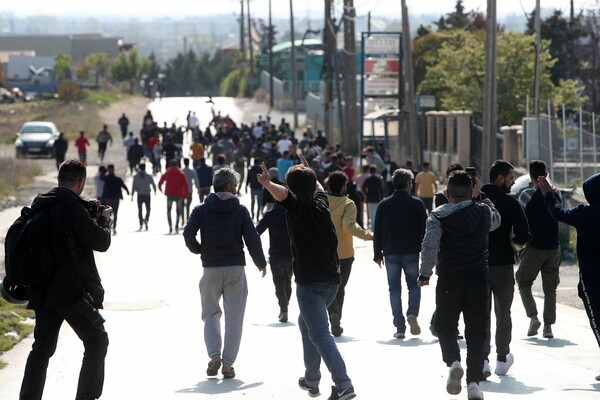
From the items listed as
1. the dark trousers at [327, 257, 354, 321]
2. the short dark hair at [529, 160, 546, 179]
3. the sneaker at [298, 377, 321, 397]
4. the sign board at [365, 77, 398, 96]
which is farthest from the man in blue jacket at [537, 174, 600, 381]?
the sign board at [365, 77, 398, 96]

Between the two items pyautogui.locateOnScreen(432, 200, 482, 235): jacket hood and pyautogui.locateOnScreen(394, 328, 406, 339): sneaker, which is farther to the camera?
pyautogui.locateOnScreen(394, 328, 406, 339): sneaker

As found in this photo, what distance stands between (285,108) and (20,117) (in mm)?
17997

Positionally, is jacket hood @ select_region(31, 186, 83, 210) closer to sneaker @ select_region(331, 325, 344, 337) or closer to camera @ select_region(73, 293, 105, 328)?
camera @ select_region(73, 293, 105, 328)

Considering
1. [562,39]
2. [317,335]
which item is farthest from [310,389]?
[562,39]

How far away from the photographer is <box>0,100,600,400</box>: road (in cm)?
1072

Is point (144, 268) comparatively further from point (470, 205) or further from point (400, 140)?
point (400, 140)

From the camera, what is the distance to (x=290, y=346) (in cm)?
1313

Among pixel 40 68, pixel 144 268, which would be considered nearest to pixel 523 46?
pixel 144 268

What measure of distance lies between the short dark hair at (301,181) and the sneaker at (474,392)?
1748 mm

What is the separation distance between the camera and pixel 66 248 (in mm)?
8828

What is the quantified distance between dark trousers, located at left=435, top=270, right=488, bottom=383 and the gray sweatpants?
2.01 m

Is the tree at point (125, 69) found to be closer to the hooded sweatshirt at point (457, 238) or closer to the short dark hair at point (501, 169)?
the short dark hair at point (501, 169)

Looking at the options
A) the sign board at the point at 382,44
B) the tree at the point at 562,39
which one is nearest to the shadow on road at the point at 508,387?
the sign board at the point at 382,44

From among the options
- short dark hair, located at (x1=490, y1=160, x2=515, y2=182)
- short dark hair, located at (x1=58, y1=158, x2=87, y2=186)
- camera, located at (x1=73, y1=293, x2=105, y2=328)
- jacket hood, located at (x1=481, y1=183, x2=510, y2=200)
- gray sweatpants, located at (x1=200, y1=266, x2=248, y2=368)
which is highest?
short dark hair, located at (x1=58, y1=158, x2=87, y2=186)
